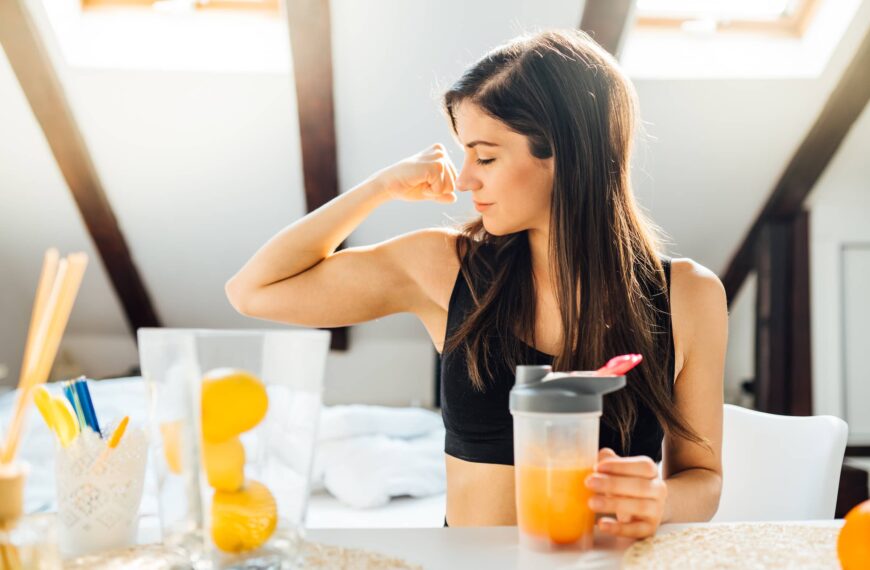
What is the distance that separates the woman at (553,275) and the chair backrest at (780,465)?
0.48 feet

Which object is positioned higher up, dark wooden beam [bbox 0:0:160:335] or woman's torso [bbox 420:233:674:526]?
dark wooden beam [bbox 0:0:160:335]

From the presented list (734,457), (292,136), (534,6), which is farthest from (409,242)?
(292,136)

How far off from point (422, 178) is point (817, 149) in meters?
2.58

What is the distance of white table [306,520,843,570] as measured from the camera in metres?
0.76

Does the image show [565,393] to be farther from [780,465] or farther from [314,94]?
[314,94]

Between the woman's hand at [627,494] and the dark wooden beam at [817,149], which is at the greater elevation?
the dark wooden beam at [817,149]

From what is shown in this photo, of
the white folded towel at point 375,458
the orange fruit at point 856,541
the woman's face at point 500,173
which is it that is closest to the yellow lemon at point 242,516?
the orange fruit at point 856,541

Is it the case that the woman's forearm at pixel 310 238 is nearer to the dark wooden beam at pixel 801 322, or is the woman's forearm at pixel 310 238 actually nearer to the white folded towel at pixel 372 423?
the white folded towel at pixel 372 423

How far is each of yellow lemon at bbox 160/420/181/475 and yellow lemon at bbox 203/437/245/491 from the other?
0.08 feet

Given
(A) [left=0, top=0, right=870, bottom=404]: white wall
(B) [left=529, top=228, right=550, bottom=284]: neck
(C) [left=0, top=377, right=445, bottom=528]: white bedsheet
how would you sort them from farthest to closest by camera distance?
(A) [left=0, top=0, right=870, bottom=404]: white wall, (C) [left=0, top=377, right=445, bottom=528]: white bedsheet, (B) [left=529, top=228, right=550, bottom=284]: neck

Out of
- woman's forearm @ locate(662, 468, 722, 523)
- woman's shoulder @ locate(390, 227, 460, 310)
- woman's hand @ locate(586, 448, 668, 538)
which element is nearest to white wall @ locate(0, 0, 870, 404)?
woman's shoulder @ locate(390, 227, 460, 310)

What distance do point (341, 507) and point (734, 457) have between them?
5.43ft

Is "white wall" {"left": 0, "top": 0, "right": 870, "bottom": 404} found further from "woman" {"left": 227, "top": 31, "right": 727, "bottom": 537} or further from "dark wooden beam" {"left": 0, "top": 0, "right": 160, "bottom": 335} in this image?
"woman" {"left": 227, "top": 31, "right": 727, "bottom": 537}

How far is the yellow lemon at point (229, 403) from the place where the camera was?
0.65 metres
